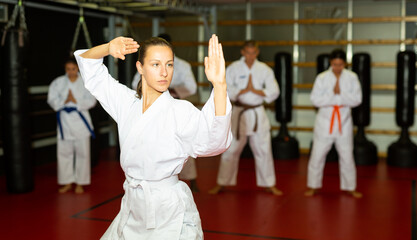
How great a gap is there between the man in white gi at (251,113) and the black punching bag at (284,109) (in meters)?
2.11

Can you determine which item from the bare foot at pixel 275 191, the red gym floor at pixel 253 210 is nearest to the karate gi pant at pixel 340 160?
the red gym floor at pixel 253 210

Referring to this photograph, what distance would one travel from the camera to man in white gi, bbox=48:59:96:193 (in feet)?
17.7

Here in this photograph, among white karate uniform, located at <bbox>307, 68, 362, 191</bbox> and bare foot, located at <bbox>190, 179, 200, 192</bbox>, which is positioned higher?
white karate uniform, located at <bbox>307, 68, 362, 191</bbox>


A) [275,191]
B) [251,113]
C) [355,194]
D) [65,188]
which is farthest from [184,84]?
[355,194]

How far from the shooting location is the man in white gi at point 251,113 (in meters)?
5.24

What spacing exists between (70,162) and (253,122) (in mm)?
2054

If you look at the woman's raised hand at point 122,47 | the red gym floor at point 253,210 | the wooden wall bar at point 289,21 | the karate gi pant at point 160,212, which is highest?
the wooden wall bar at point 289,21

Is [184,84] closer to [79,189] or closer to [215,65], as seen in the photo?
[79,189]

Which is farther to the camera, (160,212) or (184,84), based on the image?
(184,84)

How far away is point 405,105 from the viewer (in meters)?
6.81

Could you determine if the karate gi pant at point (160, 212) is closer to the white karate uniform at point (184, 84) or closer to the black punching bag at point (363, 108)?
the white karate uniform at point (184, 84)

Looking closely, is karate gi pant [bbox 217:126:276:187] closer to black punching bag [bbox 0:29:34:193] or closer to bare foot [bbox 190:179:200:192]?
bare foot [bbox 190:179:200:192]

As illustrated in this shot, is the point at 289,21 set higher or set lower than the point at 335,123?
higher

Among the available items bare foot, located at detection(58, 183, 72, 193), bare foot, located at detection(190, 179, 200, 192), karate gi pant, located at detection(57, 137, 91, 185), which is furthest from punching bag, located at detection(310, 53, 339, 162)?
bare foot, located at detection(58, 183, 72, 193)
